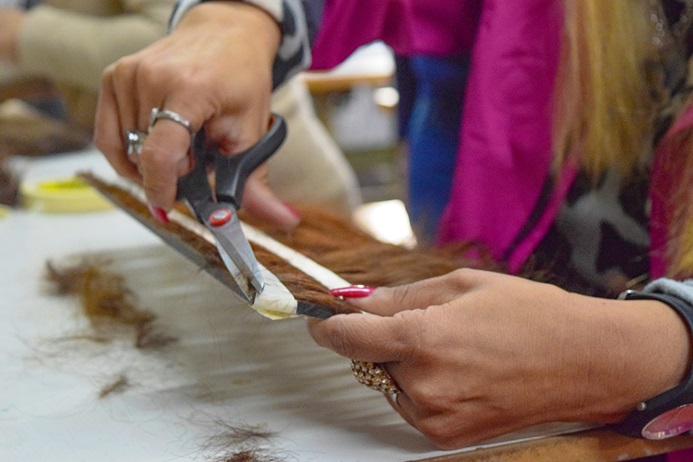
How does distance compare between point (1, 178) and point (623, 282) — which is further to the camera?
point (1, 178)

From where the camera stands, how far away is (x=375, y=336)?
461mm

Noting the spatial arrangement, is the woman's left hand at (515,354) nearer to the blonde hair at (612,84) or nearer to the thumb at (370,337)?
the thumb at (370,337)

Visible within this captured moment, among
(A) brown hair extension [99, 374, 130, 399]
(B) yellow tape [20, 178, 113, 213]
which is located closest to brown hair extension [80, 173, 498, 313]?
(A) brown hair extension [99, 374, 130, 399]

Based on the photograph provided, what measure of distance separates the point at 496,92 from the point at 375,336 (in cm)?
41

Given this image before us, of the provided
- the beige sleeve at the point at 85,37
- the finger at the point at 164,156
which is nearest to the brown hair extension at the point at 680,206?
the finger at the point at 164,156

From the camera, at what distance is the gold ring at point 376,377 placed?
49 cm

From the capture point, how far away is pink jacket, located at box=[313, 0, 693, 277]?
2.48ft

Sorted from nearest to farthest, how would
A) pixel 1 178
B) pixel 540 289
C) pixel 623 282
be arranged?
pixel 540 289 < pixel 623 282 < pixel 1 178

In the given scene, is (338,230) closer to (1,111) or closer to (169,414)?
(169,414)

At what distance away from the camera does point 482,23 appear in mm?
813

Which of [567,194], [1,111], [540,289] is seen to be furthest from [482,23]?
[1,111]

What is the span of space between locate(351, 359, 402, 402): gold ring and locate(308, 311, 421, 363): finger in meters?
0.01

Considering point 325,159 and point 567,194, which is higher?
point 567,194

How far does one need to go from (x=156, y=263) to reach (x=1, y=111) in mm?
1042
